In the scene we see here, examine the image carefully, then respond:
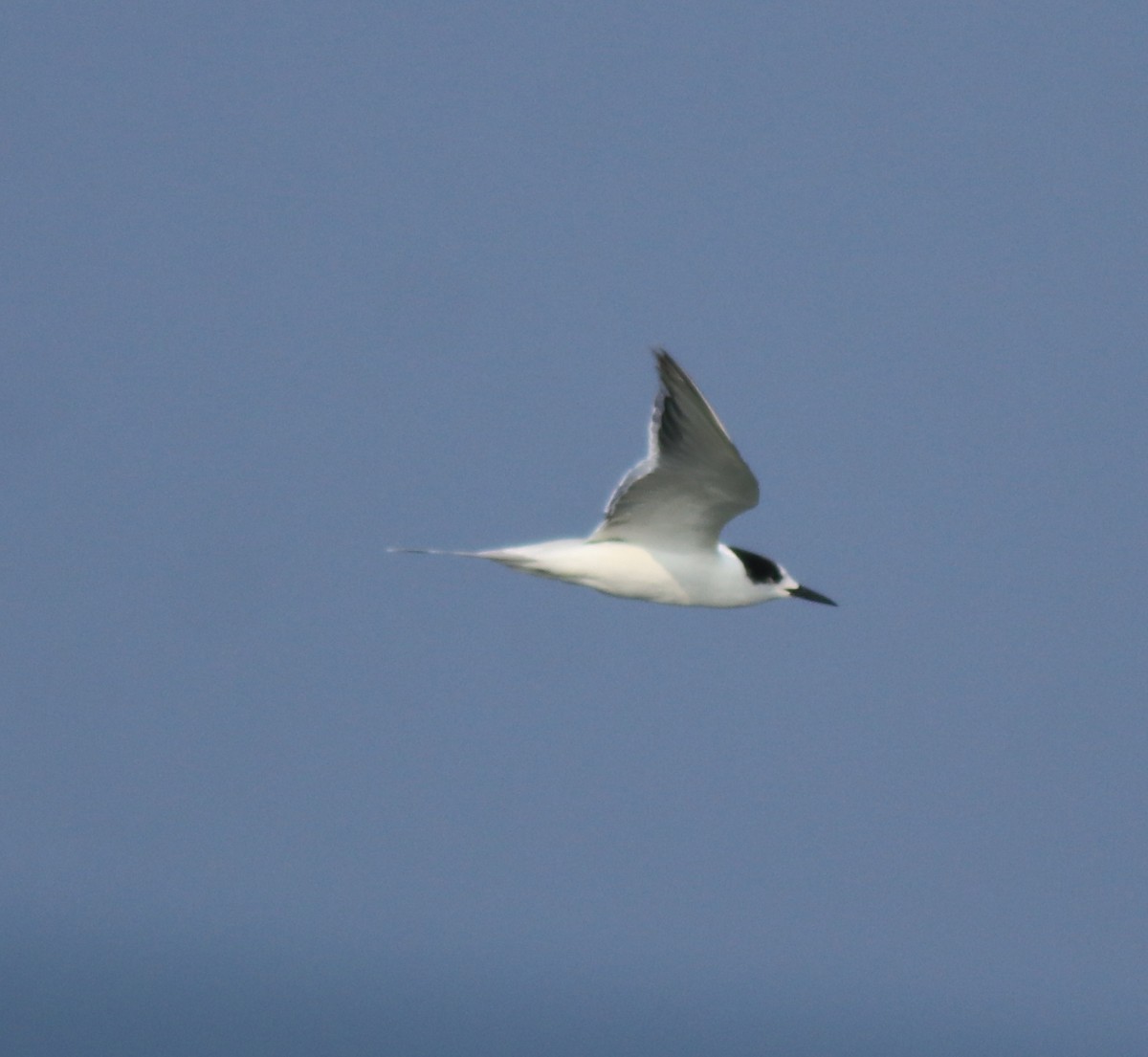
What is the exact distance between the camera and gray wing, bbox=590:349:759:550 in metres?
7.04

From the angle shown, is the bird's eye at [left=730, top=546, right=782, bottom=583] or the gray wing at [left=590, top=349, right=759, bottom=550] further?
the bird's eye at [left=730, top=546, right=782, bottom=583]

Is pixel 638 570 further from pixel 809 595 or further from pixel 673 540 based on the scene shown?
pixel 809 595

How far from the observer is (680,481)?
7.70 m

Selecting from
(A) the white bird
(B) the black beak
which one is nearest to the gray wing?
(A) the white bird

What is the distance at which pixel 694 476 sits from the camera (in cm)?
762

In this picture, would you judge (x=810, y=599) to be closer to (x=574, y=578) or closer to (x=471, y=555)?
(x=574, y=578)

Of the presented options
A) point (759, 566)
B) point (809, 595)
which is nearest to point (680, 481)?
point (759, 566)

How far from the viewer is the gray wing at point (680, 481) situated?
277 inches

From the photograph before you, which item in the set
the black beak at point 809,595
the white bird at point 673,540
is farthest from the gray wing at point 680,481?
the black beak at point 809,595

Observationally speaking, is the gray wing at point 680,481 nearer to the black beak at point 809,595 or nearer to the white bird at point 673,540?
the white bird at point 673,540

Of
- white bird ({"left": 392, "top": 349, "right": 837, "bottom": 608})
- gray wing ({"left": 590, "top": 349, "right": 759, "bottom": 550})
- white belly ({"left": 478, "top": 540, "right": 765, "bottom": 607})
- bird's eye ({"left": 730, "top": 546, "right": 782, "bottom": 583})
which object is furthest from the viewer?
bird's eye ({"left": 730, "top": 546, "right": 782, "bottom": 583})

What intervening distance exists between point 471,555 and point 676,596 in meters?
1.12

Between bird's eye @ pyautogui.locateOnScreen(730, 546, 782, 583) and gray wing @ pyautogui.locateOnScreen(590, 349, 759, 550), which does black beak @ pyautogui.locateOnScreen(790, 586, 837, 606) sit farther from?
gray wing @ pyautogui.locateOnScreen(590, 349, 759, 550)

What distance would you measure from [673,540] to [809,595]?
102 cm
